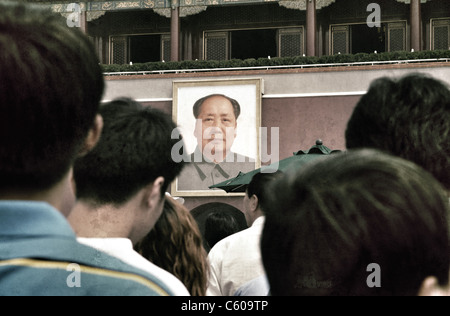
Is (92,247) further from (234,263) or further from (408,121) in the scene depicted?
(234,263)

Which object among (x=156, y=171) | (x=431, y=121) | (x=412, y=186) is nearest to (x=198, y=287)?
(x=156, y=171)

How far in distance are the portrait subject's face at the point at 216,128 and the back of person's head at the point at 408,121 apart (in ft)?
44.1

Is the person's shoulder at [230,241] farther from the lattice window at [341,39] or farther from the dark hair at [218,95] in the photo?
the lattice window at [341,39]

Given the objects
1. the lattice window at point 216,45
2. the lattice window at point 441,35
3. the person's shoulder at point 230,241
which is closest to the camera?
the person's shoulder at point 230,241

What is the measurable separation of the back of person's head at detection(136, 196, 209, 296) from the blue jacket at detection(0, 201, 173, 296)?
56.1 inches

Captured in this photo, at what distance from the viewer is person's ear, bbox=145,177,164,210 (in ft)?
5.98

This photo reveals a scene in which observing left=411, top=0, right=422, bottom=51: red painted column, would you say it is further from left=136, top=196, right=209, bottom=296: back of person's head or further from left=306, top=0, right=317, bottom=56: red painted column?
left=136, top=196, right=209, bottom=296: back of person's head

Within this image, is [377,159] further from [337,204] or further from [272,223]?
[272,223]

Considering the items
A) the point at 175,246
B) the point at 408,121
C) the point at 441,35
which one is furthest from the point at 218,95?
the point at 408,121

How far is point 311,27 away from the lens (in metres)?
18.2

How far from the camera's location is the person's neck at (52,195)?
3.93 ft

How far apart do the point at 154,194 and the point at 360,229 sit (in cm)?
81

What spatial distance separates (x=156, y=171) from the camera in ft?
6.11

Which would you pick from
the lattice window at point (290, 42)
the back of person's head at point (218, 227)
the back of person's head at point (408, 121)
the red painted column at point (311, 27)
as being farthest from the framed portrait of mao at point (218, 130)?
the back of person's head at point (408, 121)
